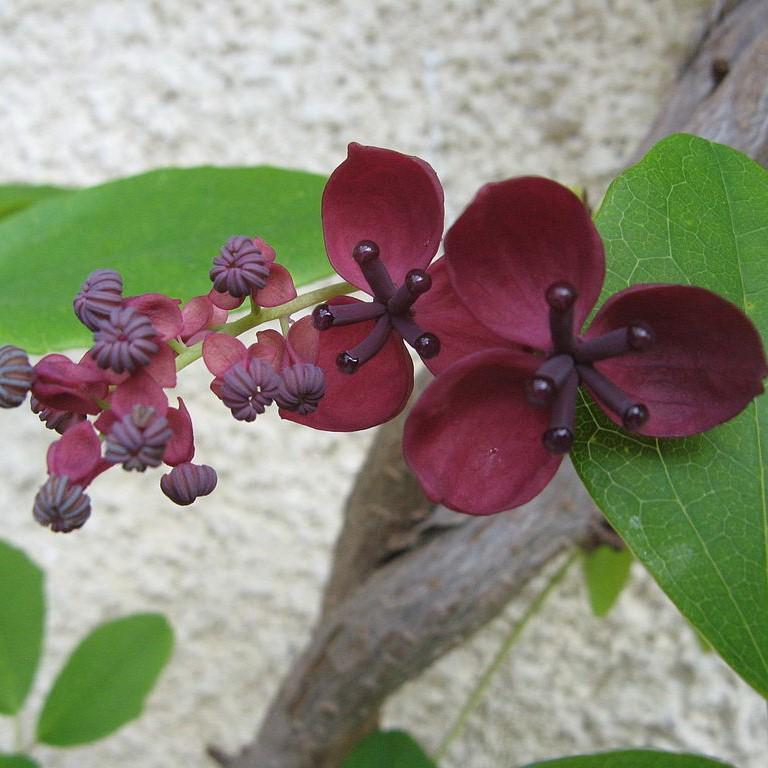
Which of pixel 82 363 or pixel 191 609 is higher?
pixel 82 363

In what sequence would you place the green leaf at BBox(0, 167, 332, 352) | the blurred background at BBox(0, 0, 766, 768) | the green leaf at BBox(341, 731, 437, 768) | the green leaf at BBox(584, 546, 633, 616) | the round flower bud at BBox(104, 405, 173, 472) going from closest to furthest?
1. the round flower bud at BBox(104, 405, 173, 472)
2. the green leaf at BBox(0, 167, 332, 352)
3. the green leaf at BBox(341, 731, 437, 768)
4. the green leaf at BBox(584, 546, 633, 616)
5. the blurred background at BBox(0, 0, 766, 768)

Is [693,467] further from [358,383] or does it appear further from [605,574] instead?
[605,574]

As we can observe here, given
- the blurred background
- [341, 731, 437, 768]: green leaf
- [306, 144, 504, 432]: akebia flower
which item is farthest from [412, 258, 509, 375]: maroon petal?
the blurred background

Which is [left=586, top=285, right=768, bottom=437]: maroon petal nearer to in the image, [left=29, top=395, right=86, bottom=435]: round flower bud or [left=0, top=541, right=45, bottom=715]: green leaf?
[left=29, top=395, right=86, bottom=435]: round flower bud

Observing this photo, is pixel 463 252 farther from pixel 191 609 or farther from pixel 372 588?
pixel 191 609

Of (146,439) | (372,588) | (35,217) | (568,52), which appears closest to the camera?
(146,439)

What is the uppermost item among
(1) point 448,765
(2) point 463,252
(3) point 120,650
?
(2) point 463,252

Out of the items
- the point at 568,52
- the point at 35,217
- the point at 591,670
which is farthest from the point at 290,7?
the point at 591,670

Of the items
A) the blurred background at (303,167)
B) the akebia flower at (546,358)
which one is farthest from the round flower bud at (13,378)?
the blurred background at (303,167)
